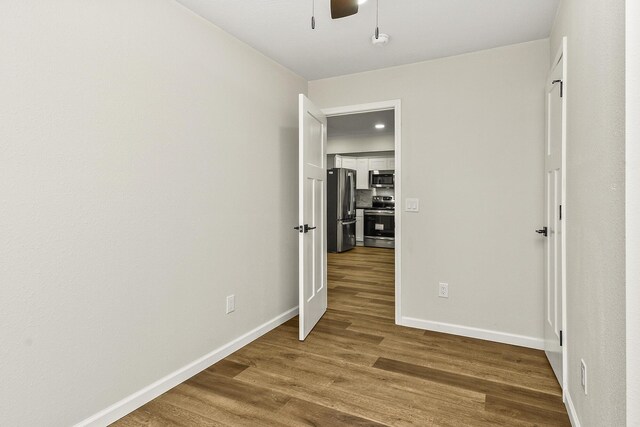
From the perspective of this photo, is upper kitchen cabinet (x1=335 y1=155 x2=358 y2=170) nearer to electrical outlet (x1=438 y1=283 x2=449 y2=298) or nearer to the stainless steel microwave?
the stainless steel microwave

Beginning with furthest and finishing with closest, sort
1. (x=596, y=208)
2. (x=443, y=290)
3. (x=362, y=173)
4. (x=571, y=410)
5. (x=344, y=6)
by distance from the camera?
1. (x=362, y=173)
2. (x=443, y=290)
3. (x=571, y=410)
4. (x=344, y=6)
5. (x=596, y=208)

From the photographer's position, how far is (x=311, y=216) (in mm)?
3109

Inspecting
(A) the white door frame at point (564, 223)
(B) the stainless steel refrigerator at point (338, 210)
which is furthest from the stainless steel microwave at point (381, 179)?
(A) the white door frame at point (564, 223)

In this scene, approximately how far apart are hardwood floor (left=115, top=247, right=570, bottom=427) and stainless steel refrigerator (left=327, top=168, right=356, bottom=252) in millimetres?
4233

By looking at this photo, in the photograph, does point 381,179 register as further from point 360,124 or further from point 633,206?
point 633,206

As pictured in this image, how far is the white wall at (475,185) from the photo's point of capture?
2721 millimetres

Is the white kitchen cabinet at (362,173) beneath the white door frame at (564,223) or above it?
above

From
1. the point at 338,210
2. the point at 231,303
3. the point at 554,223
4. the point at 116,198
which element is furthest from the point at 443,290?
the point at 338,210

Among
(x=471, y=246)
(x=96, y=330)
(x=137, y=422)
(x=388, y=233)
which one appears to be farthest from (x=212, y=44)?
(x=388, y=233)

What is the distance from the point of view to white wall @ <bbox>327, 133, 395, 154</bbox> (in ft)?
23.9

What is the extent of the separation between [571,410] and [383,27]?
2526mm

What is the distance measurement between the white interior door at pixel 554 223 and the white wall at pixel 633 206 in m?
1.05

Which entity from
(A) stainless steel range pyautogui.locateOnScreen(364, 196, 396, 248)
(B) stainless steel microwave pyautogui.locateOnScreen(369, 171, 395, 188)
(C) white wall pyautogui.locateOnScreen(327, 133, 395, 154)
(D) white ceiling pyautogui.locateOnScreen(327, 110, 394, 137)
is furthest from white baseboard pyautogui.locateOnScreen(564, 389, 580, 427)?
(B) stainless steel microwave pyautogui.locateOnScreen(369, 171, 395, 188)

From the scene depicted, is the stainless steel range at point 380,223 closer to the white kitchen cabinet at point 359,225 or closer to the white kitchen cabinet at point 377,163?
the white kitchen cabinet at point 359,225
